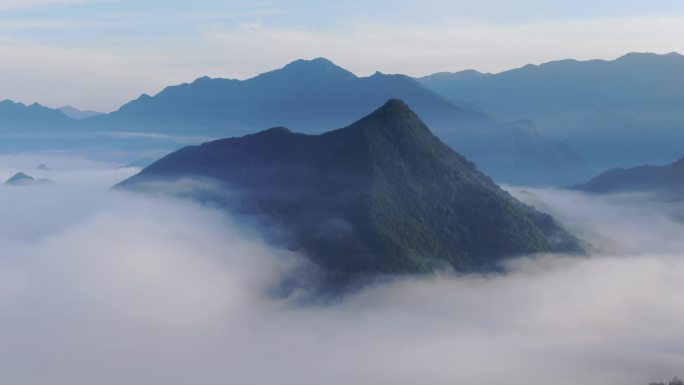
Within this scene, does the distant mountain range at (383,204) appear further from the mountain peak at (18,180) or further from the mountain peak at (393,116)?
the mountain peak at (18,180)

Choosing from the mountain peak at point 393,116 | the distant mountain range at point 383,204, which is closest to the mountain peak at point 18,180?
the distant mountain range at point 383,204

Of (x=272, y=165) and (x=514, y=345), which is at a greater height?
(x=272, y=165)

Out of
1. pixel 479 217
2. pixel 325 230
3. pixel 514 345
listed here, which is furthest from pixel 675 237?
pixel 325 230

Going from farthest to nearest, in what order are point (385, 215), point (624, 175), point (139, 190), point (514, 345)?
point (624, 175), point (139, 190), point (385, 215), point (514, 345)

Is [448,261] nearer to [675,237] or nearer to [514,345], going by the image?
[514,345]

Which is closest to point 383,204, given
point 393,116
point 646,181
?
point 393,116

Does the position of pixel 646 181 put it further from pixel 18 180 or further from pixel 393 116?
pixel 18 180

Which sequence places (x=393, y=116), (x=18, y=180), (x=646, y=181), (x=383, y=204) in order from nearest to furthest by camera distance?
(x=383, y=204), (x=393, y=116), (x=646, y=181), (x=18, y=180)
